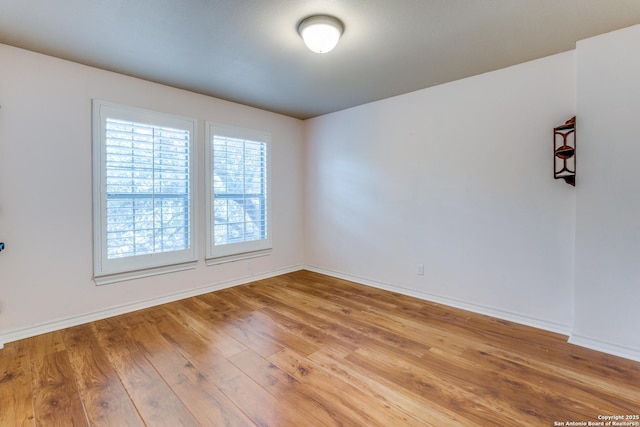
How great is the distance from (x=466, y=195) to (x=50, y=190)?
4.13 meters

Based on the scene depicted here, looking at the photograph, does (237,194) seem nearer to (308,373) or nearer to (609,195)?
(308,373)

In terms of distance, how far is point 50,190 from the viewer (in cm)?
266

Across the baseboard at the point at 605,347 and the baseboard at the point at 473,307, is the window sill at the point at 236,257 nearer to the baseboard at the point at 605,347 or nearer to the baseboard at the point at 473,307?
the baseboard at the point at 473,307

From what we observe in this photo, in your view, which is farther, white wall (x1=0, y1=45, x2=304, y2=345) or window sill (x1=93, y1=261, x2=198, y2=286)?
window sill (x1=93, y1=261, x2=198, y2=286)

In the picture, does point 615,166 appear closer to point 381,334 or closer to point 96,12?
point 381,334

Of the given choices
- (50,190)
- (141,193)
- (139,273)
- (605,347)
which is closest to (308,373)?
(139,273)

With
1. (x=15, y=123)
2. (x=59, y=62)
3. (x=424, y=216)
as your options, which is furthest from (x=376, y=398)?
(x=59, y=62)

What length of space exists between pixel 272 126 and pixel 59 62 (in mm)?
2456

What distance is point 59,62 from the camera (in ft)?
→ 8.77

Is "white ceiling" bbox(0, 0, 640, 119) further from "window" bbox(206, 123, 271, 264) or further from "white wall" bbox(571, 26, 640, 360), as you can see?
"window" bbox(206, 123, 271, 264)

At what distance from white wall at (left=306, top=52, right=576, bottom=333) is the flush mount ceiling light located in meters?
1.74

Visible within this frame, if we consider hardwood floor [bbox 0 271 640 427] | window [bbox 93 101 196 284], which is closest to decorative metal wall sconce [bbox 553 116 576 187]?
hardwood floor [bbox 0 271 640 427]

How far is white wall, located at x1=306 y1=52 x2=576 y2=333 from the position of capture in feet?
8.72

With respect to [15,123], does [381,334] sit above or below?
below
